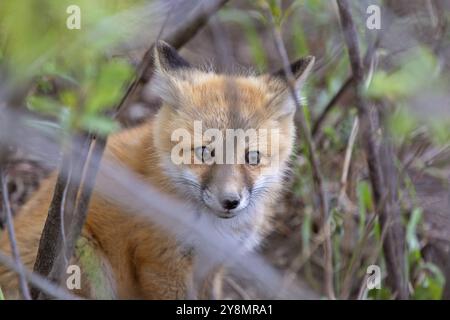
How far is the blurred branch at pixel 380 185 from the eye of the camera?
10.7ft

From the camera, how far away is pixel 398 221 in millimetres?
3660

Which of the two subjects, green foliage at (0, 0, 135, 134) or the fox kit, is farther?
the fox kit

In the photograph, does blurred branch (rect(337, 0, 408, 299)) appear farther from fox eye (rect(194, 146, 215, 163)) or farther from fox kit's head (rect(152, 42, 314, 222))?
fox eye (rect(194, 146, 215, 163))

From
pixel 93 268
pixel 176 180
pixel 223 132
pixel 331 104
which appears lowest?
pixel 93 268

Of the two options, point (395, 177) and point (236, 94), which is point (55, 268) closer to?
point (236, 94)

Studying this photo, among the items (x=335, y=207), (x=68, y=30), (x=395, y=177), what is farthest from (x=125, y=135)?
(x=68, y=30)

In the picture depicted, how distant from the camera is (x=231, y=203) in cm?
321

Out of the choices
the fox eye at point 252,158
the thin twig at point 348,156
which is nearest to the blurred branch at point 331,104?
the thin twig at point 348,156

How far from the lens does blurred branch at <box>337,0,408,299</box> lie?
3250mm

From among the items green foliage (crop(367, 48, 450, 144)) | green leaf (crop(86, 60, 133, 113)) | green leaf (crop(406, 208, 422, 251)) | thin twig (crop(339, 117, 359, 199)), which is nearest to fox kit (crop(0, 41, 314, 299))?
thin twig (crop(339, 117, 359, 199))

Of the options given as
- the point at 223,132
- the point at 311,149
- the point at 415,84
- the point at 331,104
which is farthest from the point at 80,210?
the point at 331,104

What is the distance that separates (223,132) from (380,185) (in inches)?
36.0

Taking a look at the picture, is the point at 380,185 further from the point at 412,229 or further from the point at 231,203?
the point at 231,203

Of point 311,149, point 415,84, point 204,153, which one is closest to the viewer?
point 415,84
